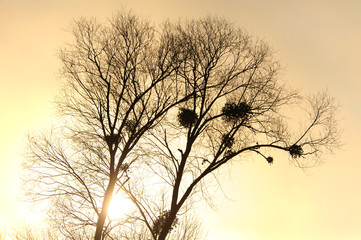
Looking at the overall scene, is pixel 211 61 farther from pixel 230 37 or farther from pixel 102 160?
pixel 102 160

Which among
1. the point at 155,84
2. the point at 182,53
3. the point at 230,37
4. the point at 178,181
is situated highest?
the point at 230,37

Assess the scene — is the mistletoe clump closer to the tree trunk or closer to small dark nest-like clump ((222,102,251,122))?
the tree trunk

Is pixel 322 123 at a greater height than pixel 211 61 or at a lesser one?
lesser

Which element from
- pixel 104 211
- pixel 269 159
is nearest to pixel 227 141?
pixel 269 159

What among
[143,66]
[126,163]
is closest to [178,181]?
[126,163]

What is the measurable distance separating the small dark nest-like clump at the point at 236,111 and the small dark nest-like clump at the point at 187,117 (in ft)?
2.95

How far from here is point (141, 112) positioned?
29.0ft

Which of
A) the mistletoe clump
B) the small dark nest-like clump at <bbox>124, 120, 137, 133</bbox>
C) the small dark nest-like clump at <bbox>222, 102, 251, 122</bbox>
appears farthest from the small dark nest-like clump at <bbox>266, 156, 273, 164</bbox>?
the small dark nest-like clump at <bbox>124, 120, 137, 133</bbox>

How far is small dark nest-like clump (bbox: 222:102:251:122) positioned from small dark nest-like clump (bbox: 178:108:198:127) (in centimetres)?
90

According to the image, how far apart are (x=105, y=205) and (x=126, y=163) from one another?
150 cm

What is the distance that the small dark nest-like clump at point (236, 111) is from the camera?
8.84 meters

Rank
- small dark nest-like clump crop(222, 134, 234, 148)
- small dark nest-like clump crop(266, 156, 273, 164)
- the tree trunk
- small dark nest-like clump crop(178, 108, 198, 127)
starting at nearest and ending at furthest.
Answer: the tree trunk → small dark nest-like clump crop(266, 156, 273, 164) → small dark nest-like clump crop(222, 134, 234, 148) → small dark nest-like clump crop(178, 108, 198, 127)

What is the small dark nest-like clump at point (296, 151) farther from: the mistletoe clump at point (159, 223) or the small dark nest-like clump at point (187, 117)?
the mistletoe clump at point (159, 223)

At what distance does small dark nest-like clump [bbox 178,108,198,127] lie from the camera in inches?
352
